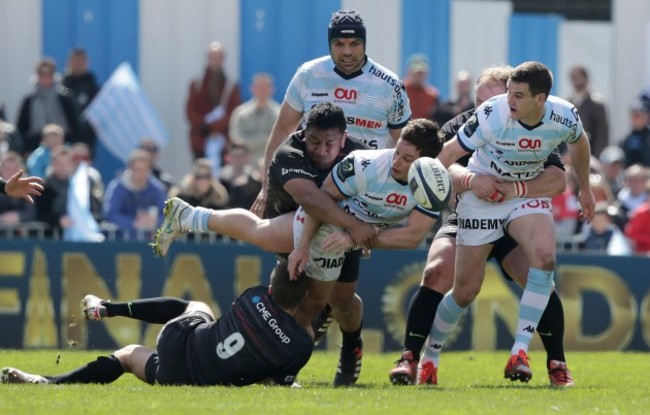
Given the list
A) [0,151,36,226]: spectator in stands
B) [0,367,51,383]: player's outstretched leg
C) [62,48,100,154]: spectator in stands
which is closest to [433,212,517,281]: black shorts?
[0,367,51,383]: player's outstretched leg

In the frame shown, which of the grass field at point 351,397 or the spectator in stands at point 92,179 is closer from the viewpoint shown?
the grass field at point 351,397

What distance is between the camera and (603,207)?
1808 centimetres

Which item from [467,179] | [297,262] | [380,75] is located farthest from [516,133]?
[297,262]

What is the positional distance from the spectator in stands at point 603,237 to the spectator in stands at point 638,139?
2.69 metres

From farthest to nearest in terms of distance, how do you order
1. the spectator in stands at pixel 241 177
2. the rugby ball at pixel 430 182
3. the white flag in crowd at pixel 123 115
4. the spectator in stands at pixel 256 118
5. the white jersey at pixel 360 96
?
1. the white flag in crowd at pixel 123 115
2. the spectator in stands at pixel 256 118
3. the spectator in stands at pixel 241 177
4. the white jersey at pixel 360 96
5. the rugby ball at pixel 430 182

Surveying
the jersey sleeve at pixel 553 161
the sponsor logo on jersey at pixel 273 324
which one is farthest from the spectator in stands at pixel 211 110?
the sponsor logo on jersey at pixel 273 324

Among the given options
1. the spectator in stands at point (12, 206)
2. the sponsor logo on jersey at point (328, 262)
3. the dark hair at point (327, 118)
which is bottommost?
the spectator in stands at point (12, 206)

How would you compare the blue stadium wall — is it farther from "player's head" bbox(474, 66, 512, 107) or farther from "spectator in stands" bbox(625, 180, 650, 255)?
"player's head" bbox(474, 66, 512, 107)

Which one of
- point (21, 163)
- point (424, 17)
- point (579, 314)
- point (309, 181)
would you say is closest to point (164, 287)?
point (21, 163)

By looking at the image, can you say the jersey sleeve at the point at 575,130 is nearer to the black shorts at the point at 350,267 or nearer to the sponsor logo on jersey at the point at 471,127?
the sponsor logo on jersey at the point at 471,127

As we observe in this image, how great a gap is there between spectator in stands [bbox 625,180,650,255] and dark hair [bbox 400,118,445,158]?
297 inches

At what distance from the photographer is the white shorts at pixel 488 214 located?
11.4m

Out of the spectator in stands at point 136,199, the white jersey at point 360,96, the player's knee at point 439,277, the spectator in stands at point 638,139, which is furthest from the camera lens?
the spectator in stands at point 638,139

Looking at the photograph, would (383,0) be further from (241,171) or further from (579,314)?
(579,314)
